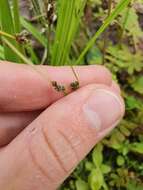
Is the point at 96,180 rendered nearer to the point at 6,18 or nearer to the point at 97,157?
the point at 97,157

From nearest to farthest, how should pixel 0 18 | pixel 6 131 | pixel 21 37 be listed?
pixel 21 37
pixel 0 18
pixel 6 131

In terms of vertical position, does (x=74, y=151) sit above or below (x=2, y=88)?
below

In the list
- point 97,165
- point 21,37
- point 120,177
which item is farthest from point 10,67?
point 120,177

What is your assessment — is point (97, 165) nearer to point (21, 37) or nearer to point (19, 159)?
point (19, 159)

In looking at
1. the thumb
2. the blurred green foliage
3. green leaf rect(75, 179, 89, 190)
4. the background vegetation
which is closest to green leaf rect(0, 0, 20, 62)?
the thumb

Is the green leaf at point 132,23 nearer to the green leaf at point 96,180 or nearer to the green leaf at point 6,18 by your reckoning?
the green leaf at point 96,180

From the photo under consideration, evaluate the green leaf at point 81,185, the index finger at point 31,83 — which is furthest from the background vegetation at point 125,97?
the index finger at point 31,83

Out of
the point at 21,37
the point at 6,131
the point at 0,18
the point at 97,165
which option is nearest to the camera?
the point at 21,37

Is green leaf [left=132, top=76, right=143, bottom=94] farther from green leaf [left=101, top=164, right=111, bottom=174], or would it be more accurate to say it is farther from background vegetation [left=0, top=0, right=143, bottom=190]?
green leaf [left=101, top=164, right=111, bottom=174]
